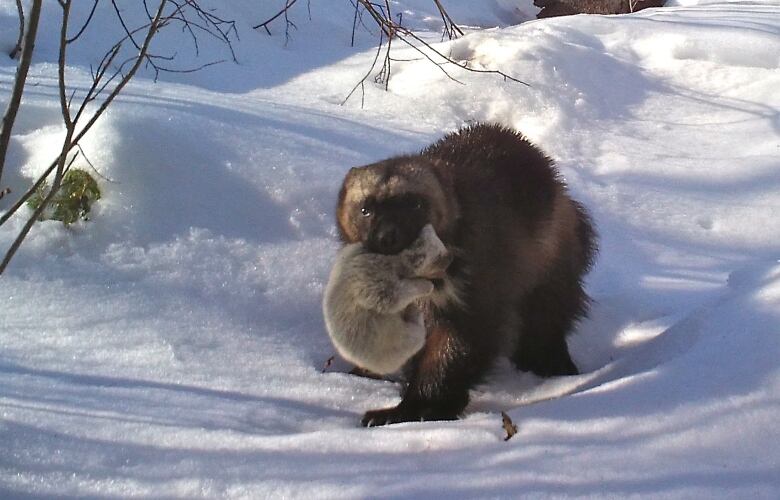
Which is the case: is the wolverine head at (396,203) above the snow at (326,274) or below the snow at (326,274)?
above

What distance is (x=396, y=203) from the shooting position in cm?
174

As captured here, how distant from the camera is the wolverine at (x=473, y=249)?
1764mm

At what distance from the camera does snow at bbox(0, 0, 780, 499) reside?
1243mm

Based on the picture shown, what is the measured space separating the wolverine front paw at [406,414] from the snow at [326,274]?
70 mm

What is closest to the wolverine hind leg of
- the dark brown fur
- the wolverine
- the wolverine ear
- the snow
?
the wolverine

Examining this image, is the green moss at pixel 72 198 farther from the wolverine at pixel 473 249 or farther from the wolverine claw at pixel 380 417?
the wolverine claw at pixel 380 417

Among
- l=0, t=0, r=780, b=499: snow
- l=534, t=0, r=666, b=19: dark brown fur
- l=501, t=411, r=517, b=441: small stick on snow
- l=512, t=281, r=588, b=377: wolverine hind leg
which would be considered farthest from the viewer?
l=534, t=0, r=666, b=19: dark brown fur

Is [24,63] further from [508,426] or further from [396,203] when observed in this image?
[508,426]

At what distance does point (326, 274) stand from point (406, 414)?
0.70 metres

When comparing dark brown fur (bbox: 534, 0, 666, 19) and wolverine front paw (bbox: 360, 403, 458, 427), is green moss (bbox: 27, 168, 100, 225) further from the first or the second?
dark brown fur (bbox: 534, 0, 666, 19)

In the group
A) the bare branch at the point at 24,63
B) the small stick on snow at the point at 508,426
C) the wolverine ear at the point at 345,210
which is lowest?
the small stick on snow at the point at 508,426

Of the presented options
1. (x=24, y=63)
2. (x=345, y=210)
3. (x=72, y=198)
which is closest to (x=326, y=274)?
(x=345, y=210)

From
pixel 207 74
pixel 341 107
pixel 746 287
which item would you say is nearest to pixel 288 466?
pixel 746 287

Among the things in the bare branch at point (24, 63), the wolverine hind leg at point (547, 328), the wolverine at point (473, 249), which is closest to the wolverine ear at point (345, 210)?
the wolverine at point (473, 249)
